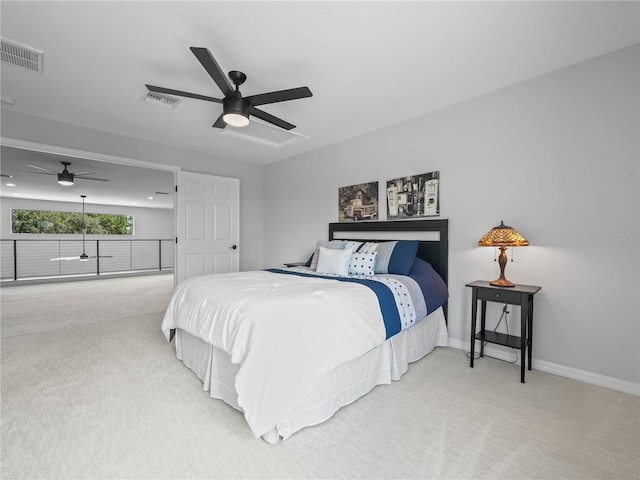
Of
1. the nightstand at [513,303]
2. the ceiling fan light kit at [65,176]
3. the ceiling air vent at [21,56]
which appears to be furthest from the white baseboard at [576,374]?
the ceiling fan light kit at [65,176]

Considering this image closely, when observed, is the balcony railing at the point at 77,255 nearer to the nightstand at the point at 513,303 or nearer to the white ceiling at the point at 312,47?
the white ceiling at the point at 312,47

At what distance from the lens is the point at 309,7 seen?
1.88m

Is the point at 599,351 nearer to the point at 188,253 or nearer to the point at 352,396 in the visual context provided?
the point at 352,396

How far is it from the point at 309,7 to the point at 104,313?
15.9 feet

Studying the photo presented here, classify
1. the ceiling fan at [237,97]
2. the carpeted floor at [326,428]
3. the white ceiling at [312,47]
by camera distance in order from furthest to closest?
the ceiling fan at [237,97]
the white ceiling at [312,47]
the carpeted floor at [326,428]

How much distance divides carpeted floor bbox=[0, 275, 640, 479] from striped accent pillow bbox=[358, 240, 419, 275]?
36.4 inches

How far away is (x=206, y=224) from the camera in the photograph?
15.8ft

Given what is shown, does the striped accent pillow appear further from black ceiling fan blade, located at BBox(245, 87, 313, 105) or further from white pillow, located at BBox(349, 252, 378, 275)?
black ceiling fan blade, located at BBox(245, 87, 313, 105)

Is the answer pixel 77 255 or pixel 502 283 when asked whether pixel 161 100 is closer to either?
pixel 502 283

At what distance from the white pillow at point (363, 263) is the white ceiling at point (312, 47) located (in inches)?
64.9

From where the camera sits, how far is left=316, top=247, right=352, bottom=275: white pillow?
3.12m

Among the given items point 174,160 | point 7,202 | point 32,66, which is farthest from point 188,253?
point 7,202

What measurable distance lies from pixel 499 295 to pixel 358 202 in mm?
2100

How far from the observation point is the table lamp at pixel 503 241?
2.45 metres
